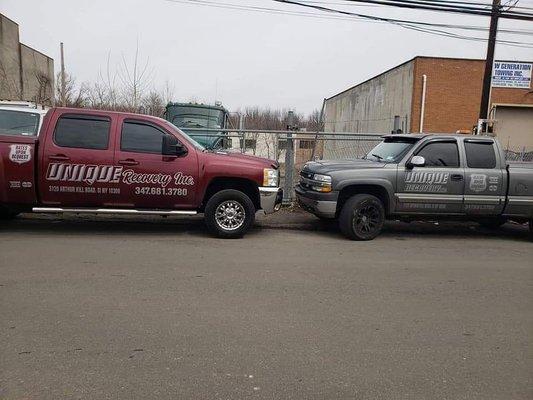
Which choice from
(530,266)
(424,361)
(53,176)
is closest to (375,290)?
(424,361)

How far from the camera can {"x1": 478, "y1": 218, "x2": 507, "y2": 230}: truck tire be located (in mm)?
9180

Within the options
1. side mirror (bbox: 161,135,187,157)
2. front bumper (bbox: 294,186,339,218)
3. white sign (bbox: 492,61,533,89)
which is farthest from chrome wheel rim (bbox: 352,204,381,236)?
white sign (bbox: 492,61,533,89)

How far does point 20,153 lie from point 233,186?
3.35m

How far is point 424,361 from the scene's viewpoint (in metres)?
3.70

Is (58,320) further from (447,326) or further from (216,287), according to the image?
Result: (447,326)

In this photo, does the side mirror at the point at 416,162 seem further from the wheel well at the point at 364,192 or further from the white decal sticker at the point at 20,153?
the white decal sticker at the point at 20,153

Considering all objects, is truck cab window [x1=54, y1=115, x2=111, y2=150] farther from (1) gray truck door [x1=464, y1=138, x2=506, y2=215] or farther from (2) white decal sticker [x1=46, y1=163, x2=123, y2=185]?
(1) gray truck door [x1=464, y1=138, x2=506, y2=215]

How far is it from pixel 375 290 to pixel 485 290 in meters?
1.34

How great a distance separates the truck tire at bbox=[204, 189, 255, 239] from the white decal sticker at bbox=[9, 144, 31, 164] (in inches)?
113

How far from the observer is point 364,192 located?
8438 mm

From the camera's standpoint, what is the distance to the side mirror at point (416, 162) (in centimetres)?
825

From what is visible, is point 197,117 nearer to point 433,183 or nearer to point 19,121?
point 19,121

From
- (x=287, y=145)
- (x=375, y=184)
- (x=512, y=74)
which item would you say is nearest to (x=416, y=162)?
(x=375, y=184)

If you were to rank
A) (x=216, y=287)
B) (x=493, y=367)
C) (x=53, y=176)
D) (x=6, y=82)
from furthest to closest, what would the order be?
(x=6, y=82) < (x=53, y=176) < (x=216, y=287) < (x=493, y=367)
